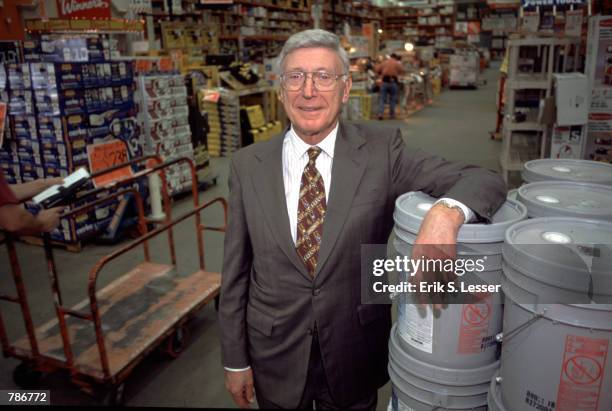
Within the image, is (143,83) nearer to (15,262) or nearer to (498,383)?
(15,262)

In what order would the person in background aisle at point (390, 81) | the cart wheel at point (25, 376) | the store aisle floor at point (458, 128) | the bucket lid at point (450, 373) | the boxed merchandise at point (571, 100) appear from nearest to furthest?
the bucket lid at point (450, 373), the cart wheel at point (25, 376), the boxed merchandise at point (571, 100), the store aisle floor at point (458, 128), the person in background aisle at point (390, 81)

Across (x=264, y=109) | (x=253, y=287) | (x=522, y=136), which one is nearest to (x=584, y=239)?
(x=253, y=287)

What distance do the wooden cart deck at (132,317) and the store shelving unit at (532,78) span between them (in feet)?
13.4

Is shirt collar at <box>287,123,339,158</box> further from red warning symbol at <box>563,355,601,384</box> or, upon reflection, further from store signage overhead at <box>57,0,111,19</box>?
store signage overhead at <box>57,0,111,19</box>

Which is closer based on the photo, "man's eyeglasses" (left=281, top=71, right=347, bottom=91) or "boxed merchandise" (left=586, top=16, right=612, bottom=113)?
"man's eyeglasses" (left=281, top=71, right=347, bottom=91)

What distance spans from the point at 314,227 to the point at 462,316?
0.56 meters

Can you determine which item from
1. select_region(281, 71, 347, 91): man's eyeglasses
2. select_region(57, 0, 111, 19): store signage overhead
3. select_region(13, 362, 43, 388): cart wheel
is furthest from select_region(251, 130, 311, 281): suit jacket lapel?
select_region(57, 0, 111, 19): store signage overhead

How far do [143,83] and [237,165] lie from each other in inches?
194

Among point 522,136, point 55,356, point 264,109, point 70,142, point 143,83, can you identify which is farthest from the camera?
point 264,109

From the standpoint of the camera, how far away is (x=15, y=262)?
2746 millimetres

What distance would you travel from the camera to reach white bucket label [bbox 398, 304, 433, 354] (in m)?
1.46

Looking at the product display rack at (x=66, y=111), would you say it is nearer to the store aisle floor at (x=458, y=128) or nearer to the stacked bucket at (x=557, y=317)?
the stacked bucket at (x=557, y=317)

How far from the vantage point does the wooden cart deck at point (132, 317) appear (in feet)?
9.69

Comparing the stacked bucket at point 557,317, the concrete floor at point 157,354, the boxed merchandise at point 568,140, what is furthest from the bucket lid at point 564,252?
the boxed merchandise at point 568,140
